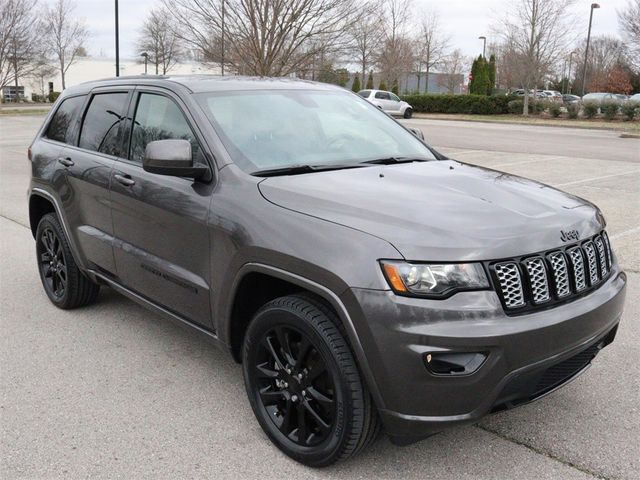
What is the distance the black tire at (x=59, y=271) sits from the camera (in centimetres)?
480

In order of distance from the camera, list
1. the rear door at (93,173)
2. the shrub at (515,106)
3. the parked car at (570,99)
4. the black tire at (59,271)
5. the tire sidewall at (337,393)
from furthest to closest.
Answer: the shrub at (515,106) → the parked car at (570,99) → the black tire at (59,271) → the rear door at (93,173) → the tire sidewall at (337,393)

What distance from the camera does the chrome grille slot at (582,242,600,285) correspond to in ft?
9.52

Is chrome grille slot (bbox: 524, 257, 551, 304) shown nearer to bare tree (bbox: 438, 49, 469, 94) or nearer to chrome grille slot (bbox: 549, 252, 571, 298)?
chrome grille slot (bbox: 549, 252, 571, 298)

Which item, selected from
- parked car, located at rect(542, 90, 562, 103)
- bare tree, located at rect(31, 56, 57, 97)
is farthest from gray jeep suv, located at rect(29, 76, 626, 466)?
bare tree, located at rect(31, 56, 57, 97)

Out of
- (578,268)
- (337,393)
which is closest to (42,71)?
(337,393)

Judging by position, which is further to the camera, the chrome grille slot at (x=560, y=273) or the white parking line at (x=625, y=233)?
the white parking line at (x=625, y=233)

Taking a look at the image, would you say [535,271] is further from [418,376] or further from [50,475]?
[50,475]

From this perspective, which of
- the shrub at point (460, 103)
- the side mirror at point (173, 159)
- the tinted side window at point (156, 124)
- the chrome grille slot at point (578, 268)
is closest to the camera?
the chrome grille slot at point (578, 268)

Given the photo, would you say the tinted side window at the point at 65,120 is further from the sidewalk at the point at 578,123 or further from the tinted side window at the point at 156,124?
the sidewalk at the point at 578,123

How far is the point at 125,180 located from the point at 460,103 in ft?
132

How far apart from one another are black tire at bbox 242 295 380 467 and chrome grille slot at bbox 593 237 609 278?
129 cm

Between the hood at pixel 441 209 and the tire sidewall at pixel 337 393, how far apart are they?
466mm

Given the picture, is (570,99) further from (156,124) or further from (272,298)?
(272,298)

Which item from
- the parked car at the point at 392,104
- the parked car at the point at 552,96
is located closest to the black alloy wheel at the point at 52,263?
the parked car at the point at 392,104
